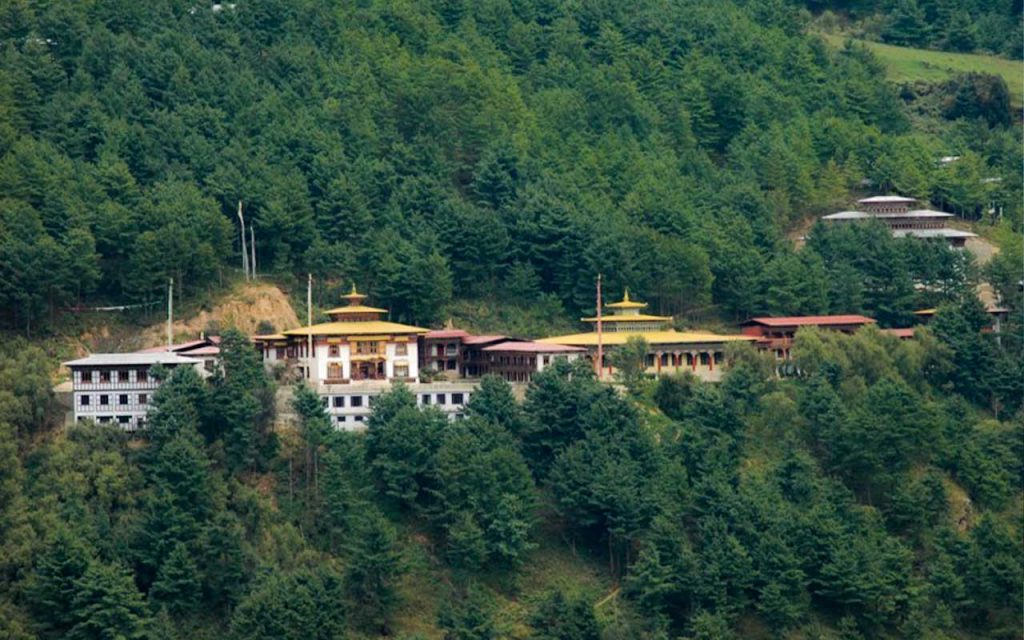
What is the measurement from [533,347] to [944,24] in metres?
63.5

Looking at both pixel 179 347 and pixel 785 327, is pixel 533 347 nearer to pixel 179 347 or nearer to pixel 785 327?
pixel 785 327

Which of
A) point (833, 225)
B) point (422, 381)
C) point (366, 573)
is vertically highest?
point (833, 225)

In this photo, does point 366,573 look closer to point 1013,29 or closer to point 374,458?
point 374,458

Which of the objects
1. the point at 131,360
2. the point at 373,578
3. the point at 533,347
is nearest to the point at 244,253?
the point at 533,347

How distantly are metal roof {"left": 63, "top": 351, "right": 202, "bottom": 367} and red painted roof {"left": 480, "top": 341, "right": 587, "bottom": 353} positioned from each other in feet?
42.3

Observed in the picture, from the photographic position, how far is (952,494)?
89.6 metres

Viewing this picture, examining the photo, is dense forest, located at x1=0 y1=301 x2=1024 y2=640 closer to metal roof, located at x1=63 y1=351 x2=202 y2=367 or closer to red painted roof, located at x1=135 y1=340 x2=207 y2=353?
metal roof, located at x1=63 y1=351 x2=202 y2=367

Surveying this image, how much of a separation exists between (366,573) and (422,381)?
13.9 m

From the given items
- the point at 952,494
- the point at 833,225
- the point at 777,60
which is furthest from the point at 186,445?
the point at 777,60

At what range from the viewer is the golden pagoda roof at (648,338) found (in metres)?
92.9

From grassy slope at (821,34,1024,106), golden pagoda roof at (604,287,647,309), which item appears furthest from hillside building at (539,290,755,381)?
grassy slope at (821,34,1024,106)

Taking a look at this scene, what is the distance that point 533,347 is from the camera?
3565 inches

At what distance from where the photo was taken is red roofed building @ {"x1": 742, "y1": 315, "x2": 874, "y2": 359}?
317ft

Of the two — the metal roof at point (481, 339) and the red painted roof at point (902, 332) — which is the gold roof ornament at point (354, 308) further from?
the red painted roof at point (902, 332)
